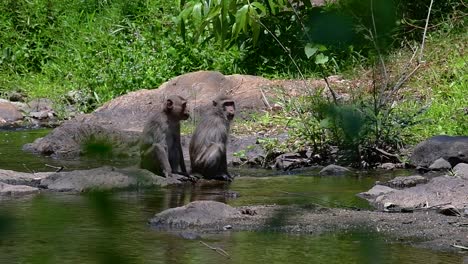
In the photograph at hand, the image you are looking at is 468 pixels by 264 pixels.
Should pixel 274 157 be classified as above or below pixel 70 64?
below

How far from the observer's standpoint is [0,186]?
24.8 feet

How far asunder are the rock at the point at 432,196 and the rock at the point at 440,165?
173 cm

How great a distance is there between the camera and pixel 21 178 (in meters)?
8.16

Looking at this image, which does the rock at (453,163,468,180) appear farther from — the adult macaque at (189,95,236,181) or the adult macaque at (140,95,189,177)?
the adult macaque at (140,95,189,177)

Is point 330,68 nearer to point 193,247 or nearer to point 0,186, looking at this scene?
point 0,186

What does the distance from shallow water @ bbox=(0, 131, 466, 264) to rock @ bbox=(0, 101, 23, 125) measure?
13.7ft

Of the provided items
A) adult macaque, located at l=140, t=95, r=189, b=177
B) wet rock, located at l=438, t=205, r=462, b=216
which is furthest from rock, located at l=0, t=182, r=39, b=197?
wet rock, located at l=438, t=205, r=462, b=216

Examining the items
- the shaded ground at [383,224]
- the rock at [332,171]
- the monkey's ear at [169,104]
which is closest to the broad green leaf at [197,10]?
the monkey's ear at [169,104]

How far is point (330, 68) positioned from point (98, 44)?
12.9 feet

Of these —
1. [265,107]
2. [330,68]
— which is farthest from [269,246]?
[330,68]

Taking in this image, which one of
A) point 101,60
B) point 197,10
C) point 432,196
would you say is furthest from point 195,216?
point 101,60

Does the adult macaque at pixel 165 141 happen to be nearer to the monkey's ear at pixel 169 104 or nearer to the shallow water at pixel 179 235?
the monkey's ear at pixel 169 104

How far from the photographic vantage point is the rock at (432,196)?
676 centimetres

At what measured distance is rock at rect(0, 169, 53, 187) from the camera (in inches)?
316
